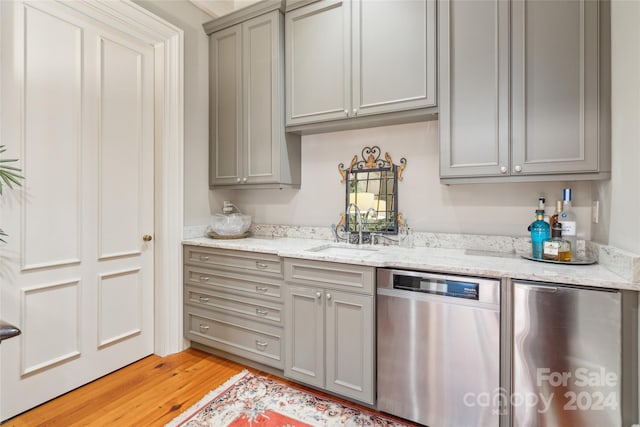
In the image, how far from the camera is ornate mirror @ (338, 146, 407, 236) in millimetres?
2471

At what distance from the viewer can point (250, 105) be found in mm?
2717

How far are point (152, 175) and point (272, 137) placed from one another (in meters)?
1.00

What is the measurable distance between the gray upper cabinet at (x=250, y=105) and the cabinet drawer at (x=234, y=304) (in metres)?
0.93

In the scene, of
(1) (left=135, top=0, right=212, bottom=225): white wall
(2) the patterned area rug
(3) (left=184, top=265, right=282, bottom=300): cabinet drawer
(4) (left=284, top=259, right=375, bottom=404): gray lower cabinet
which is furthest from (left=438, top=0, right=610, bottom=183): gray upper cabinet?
(1) (left=135, top=0, right=212, bottom=225): white wall

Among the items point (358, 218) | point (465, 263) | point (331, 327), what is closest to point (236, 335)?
point (331, 327)

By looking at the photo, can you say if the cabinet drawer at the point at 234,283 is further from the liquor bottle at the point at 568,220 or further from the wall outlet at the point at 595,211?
the wall outlet at the point at 595,211

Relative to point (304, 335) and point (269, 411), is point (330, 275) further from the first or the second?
point (269, 411)

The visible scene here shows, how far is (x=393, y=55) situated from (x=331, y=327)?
178 centimetres

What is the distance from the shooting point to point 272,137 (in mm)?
2629

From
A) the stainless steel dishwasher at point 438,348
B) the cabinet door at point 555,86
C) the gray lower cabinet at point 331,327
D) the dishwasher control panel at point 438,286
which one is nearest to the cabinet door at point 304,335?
the gray lower cabinet at point 331,327

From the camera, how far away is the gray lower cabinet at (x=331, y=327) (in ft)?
6.10

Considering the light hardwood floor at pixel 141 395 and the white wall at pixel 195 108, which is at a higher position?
the white wall at pixel 195 108

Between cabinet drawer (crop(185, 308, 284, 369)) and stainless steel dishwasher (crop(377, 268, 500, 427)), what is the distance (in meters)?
0.76

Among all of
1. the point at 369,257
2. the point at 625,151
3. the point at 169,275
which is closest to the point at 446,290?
the point at 369,257
